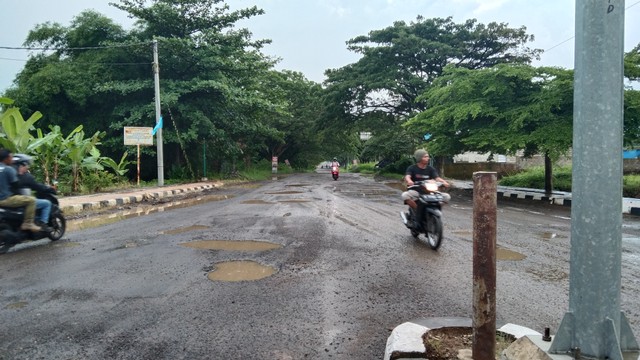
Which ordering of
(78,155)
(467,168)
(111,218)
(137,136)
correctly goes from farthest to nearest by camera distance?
(467,168), (137,136), (78,155), (111,218)

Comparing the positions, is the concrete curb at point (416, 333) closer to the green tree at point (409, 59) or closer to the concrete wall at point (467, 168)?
the green tree at point (409, 59)

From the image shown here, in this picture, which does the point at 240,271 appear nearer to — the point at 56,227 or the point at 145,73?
the point at 56,227

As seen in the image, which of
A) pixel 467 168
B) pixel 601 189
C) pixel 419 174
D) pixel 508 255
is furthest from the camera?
pixel 467 168

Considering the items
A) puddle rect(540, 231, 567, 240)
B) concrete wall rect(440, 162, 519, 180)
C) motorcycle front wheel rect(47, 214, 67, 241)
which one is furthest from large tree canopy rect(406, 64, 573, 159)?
concrete wall rect(440, 162, 519, 180)

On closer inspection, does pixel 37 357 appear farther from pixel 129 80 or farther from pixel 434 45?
pixel 434 45

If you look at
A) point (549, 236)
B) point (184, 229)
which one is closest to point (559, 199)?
point (549, 236)

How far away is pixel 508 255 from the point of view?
6094 millimetres

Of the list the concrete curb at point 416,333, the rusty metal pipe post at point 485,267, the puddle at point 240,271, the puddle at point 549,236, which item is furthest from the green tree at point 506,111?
the rusty metal pipe post at point 485,267

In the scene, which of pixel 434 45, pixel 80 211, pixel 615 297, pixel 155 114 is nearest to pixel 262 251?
pixel 615 297

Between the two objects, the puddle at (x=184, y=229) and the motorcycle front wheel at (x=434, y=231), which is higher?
the motorcycle front wheel at (x=434, y=231)

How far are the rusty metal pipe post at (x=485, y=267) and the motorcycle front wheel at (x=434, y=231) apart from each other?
3.73 metres

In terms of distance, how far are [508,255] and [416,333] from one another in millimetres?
3719

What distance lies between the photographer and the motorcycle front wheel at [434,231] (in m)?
6.21

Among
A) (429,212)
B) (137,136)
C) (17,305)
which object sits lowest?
(17,305)
